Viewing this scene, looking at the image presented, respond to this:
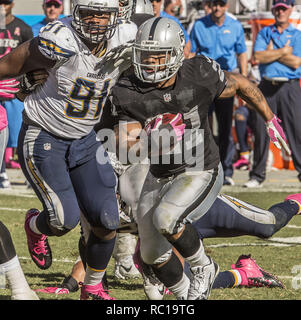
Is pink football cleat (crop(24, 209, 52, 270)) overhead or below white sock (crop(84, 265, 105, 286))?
below

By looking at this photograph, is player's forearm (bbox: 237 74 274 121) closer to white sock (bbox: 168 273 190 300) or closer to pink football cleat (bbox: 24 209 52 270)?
white sock (bbox: 168 273 190 300)

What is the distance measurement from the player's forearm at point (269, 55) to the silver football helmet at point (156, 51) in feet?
15.4

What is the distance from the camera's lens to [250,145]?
→ 1151cm

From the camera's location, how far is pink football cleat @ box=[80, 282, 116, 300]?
4453 mm

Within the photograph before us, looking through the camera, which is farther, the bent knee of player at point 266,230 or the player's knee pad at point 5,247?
the bent knee of player at point 266,230

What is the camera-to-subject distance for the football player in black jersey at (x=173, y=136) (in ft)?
13.9

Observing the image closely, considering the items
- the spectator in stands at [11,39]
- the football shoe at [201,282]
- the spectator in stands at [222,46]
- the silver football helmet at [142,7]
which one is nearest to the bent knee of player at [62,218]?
the football shoe at [201,282]

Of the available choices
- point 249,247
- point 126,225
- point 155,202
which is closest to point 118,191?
point 126,225

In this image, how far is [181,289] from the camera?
14.1 feet

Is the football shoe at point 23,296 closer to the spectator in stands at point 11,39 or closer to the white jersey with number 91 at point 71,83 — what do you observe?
the white jersey with number 91 at point 71,83

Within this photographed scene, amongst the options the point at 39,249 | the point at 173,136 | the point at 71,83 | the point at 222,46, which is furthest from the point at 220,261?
the point at 222,46

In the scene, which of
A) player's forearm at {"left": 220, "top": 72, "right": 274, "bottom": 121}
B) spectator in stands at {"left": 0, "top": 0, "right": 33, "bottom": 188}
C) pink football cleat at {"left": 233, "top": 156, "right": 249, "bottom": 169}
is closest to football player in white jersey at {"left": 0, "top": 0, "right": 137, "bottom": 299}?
player's forearm at {"left": 220, "top": 72, "right": 274, "bottom": 121}

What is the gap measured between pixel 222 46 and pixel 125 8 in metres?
4.18

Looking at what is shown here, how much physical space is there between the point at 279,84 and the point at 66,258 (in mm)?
4084
